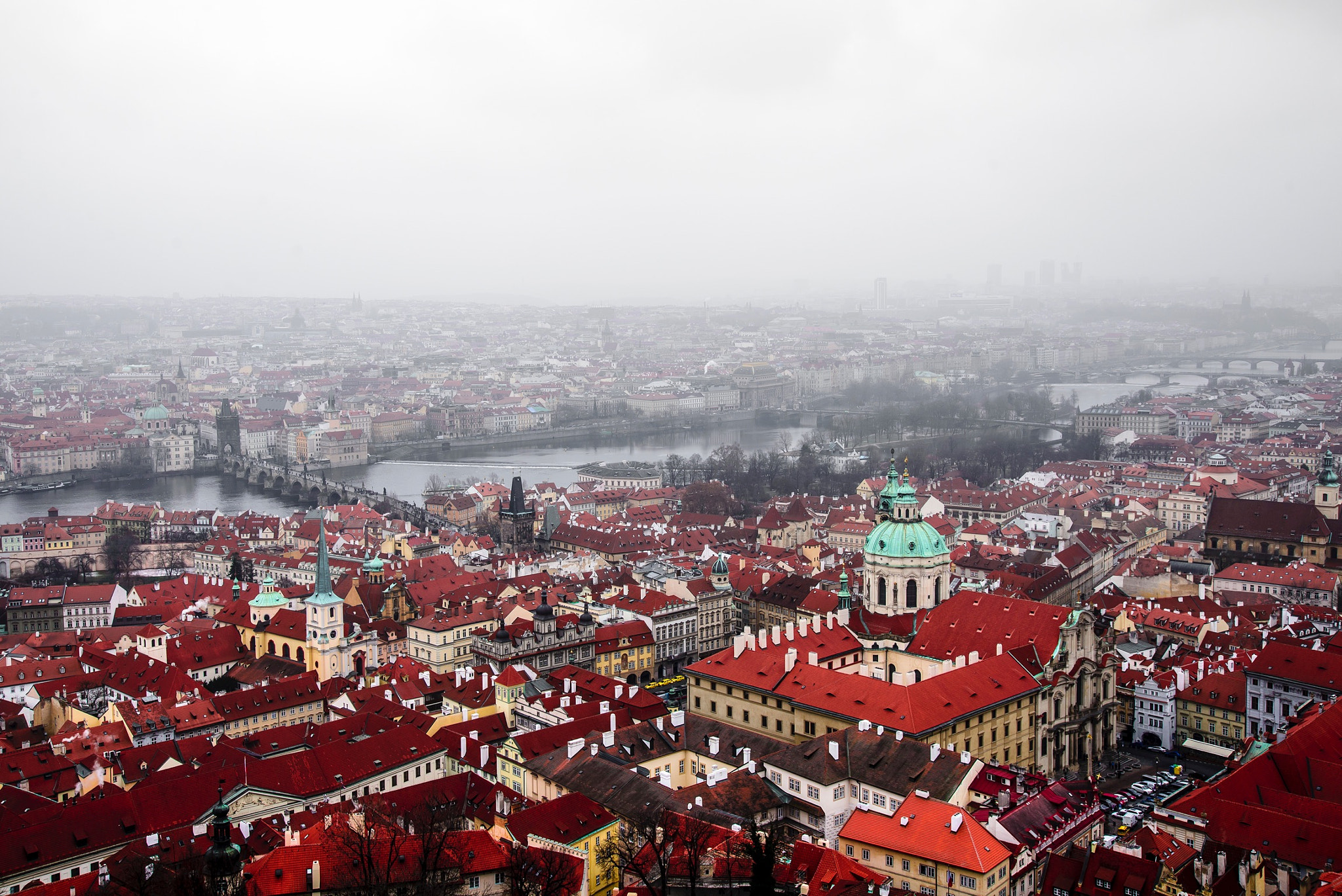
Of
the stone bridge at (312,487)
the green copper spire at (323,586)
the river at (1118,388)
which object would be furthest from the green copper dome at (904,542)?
the river at (1118,388)

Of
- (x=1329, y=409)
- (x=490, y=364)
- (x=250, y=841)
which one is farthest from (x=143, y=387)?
(x=250, y=841)

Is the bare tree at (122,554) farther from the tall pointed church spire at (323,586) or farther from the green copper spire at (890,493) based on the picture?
the green copper spire at (890,493)

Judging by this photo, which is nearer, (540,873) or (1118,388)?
(540,873)

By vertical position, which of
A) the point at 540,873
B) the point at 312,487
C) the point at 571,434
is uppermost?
the point at 540,873

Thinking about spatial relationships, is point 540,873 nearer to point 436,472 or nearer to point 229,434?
point 436,472

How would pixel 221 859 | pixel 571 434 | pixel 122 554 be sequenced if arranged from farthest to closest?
pixel 571 434 < pixel 122 554 < pixel 221 859

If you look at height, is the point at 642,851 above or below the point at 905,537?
below

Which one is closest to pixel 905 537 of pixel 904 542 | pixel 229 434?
pixel 904 542

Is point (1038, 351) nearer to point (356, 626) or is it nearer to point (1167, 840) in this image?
point (356, 626)
